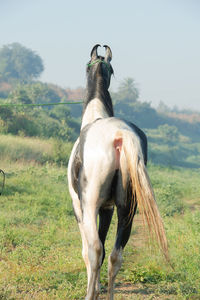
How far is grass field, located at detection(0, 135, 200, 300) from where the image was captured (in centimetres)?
388

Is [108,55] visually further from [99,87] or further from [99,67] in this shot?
[99,87]

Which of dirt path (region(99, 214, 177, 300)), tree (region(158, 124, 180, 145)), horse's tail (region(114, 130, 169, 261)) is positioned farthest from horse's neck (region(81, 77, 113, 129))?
tree (region(158, 124, 180, 145))

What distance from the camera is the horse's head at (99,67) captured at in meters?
4.02

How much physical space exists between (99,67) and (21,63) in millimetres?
86948

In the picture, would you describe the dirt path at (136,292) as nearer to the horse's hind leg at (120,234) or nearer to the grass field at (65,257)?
the grass field at (65,257)

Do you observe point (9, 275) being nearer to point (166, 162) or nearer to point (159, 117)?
point (166, 162)

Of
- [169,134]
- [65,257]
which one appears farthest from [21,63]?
[65,257]

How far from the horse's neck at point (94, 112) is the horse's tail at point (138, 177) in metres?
0.73

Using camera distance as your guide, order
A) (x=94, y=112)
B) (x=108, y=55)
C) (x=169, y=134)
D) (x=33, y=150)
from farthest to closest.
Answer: (x=169, y=134) → (x=33, y=150) → (x=108, y=55) → (x=94, y=112)

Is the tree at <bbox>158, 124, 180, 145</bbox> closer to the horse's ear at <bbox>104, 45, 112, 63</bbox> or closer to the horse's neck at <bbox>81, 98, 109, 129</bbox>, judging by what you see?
the horse's ear at <bbox>104, 45, 112, 63</bbox>

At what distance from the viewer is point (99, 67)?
4023 millimetres

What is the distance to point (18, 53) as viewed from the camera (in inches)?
3504

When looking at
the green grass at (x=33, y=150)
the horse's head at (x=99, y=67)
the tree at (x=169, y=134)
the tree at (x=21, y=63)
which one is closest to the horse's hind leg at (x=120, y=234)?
the horse's head at (x=99, y=67)

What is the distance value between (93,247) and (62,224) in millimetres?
3637
